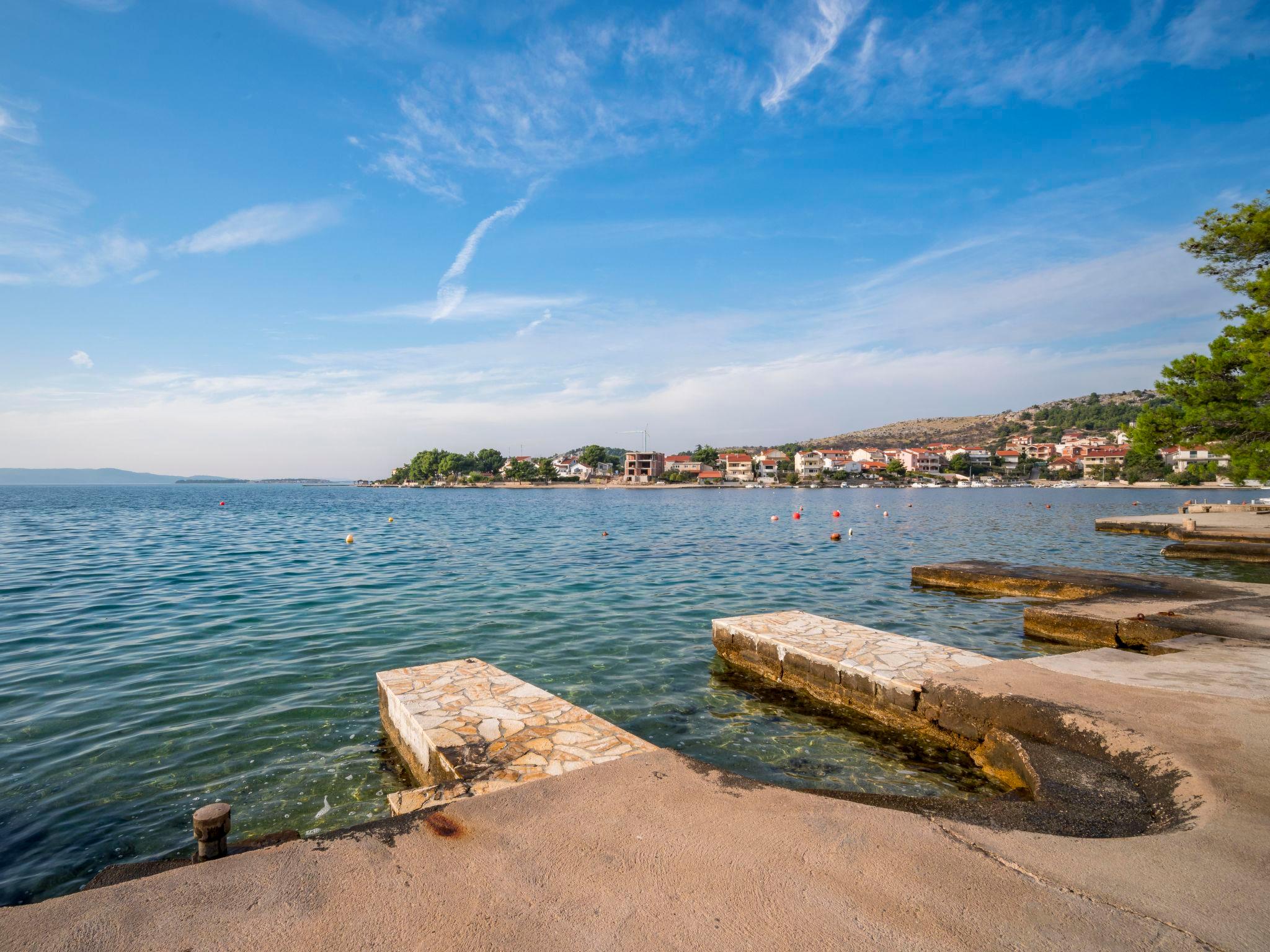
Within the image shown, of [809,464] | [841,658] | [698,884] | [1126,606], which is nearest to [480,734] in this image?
[698,884]

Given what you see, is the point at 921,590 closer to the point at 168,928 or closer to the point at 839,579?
the point at 839,579

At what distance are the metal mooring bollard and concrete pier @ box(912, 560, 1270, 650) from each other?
12.4 metres

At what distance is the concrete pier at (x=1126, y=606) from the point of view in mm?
10109

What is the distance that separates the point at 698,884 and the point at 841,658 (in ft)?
19.8

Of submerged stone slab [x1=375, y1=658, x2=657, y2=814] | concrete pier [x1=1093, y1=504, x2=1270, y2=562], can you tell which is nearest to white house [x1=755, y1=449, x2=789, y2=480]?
concrete pier [x1=1093, y1=504, x2=1270, y2=562]

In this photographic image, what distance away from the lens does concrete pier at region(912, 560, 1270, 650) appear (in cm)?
1011

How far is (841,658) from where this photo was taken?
8.91 meters

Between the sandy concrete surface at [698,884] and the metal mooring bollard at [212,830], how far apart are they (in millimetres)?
159

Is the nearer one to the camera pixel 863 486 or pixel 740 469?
pixel 863 486

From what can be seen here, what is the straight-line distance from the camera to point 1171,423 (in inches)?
888

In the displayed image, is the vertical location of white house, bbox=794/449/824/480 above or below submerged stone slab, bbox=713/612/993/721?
above

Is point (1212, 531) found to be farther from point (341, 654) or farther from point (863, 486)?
point (863, 486)

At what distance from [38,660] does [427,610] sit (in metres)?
6.54

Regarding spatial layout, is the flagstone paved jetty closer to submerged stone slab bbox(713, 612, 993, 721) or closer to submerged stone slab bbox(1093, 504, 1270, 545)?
submerged stone slab bbox(713, 612, 993, 721)
